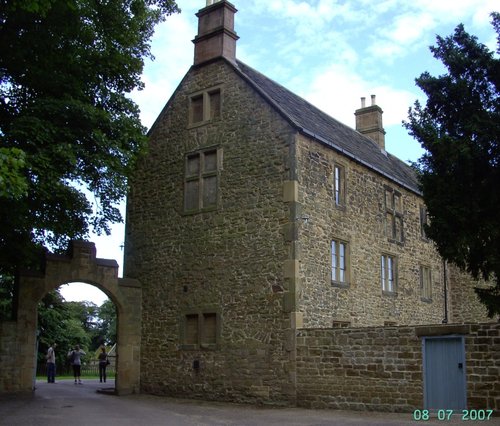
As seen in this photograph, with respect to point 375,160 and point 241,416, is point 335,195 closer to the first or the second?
point 375,160

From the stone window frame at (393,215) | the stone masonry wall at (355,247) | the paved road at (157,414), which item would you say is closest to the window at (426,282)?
the stone masonry wall at (355,247)

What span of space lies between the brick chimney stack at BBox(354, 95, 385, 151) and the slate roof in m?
1.76

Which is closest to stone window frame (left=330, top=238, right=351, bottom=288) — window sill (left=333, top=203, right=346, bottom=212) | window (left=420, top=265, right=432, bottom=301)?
window sill (left=333, top=203, right=346, bottom=212)

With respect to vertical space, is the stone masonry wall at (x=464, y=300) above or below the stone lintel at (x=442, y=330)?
above

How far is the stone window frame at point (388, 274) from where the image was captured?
22.0m

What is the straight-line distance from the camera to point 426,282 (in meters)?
25.5

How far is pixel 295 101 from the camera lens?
22719 millimetres

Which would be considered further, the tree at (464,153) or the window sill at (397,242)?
the window sill at (397,242)

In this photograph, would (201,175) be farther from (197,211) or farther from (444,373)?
(444,373)

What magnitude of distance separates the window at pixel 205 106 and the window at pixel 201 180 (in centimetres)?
117

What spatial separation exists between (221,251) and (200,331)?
2.46 metres

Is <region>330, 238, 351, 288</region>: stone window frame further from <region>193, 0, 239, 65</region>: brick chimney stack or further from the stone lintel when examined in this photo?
<region>193, 0, 239, 65</region>: brick chimney stack

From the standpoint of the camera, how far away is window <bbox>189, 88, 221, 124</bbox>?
20516 millimetres

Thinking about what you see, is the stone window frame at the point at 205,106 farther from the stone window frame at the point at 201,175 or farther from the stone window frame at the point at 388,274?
the stone window frame at the point at 388,274
